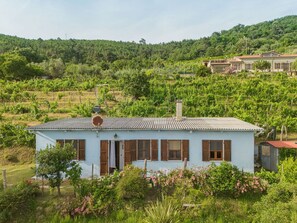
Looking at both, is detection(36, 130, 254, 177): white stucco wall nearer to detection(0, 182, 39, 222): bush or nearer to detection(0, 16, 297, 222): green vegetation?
detection(0, 16, 297, 222): green vegetation

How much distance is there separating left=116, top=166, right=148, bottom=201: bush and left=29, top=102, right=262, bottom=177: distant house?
2.65 metres

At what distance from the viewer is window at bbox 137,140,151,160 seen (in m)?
13.9

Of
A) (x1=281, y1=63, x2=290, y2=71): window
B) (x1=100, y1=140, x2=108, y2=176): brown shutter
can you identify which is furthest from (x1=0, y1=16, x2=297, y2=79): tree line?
(x1=100, y1=140, x2=108, y2=176): brown shutter

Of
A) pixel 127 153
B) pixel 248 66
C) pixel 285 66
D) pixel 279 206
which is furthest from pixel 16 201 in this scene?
pixel 285 66

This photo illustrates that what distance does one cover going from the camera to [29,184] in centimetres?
1130

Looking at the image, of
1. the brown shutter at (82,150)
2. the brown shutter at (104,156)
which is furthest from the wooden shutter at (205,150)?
the brown shutter at (82,150)

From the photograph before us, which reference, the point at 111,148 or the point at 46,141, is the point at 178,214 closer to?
the point at 111,148

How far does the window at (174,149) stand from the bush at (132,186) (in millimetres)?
3122

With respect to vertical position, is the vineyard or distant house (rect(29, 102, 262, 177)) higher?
the vineyard

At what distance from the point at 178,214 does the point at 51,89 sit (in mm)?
31878

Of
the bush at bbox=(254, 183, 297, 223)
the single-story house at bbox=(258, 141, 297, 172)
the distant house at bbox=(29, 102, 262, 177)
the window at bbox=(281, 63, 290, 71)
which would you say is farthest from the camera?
the window at bbox=(281, 63, 290, 71)

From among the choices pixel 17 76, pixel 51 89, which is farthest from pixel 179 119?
pixel 17 76

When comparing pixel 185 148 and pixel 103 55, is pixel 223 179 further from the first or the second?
pixel 103 55

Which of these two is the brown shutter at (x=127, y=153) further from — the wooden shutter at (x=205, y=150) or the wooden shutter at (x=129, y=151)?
the wooden shutter at (x=205, y=150)
